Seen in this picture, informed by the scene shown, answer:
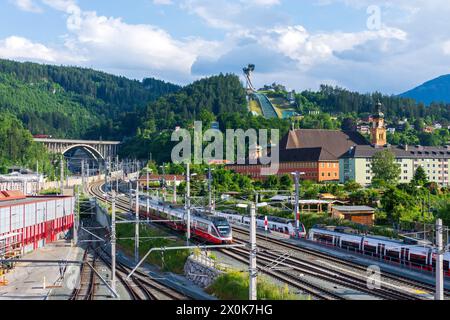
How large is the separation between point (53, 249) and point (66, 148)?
131 metres

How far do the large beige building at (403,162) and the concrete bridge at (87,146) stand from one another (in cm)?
8214

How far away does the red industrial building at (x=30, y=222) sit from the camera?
43.3 meters

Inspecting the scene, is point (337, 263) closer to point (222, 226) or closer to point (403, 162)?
point (222, 226)

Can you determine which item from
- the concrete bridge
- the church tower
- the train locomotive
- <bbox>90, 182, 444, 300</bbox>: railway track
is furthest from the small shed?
the concrete bridge

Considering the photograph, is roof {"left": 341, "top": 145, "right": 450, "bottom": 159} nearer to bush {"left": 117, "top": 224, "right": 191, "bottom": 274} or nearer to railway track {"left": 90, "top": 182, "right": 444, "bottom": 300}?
bush {"left": 117, "top": 224, "right": 191, "bottom": 274}

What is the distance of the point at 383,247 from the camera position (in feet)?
122

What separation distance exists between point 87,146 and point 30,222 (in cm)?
13570

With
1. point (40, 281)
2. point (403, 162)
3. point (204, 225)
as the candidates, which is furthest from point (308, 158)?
point (40, 281)

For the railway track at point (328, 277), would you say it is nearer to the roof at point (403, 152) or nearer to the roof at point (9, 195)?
the roof at point (9, 195)

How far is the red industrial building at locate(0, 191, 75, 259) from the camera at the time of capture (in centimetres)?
4331

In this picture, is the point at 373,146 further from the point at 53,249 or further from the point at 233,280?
the point at 233,280

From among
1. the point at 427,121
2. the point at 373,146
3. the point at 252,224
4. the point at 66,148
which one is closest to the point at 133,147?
the point at 66,148

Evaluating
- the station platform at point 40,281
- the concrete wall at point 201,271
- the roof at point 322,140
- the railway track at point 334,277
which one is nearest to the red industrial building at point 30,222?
the station platform at point 40,281

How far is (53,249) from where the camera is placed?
164ft
